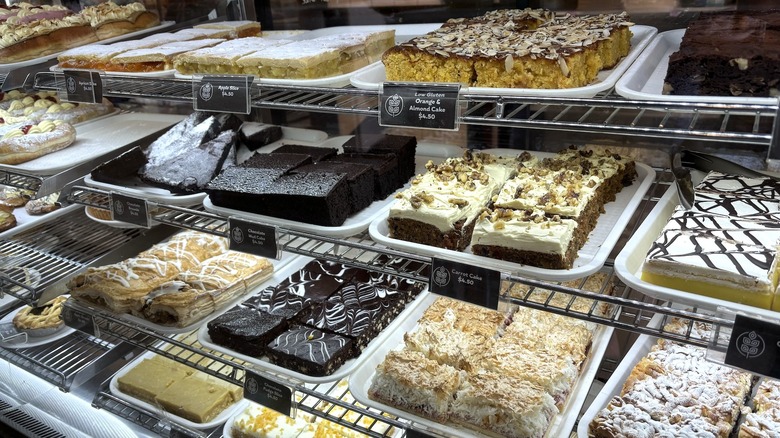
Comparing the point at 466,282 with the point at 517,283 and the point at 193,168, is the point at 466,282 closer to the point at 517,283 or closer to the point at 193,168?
the point at 517,283

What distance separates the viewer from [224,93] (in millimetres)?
1808

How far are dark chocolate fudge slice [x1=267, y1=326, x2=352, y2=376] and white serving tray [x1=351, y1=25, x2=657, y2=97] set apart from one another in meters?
0.76

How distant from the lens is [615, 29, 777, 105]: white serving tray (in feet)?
4.22

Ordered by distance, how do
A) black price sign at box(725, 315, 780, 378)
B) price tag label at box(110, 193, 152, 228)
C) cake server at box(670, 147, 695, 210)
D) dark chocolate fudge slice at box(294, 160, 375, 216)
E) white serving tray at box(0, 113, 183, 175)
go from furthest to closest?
white serving tray at box(0, 113, 183, 175)
price tag label at box(110, 193, 152, 228)
dark chocolate fudge slice at box(294, 160, 375, 216)
cake server at box(670, 147, 695, 210)
black price sign at box(725, 315, 780, 378)

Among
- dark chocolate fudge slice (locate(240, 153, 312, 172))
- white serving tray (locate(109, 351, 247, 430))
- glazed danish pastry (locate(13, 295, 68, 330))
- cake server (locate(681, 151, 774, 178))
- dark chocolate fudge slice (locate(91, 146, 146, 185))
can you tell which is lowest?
white serving tray (locate(109, 351, 247, 430))

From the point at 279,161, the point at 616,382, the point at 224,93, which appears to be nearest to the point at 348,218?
the point at 279,161

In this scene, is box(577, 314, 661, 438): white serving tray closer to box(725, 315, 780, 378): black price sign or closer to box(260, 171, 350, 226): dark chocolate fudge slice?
box(725, 315, 780, 378): black price sign

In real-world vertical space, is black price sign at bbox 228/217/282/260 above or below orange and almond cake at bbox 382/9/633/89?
below

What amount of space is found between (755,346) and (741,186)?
69cm

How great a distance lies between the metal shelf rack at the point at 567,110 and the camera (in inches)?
47.8

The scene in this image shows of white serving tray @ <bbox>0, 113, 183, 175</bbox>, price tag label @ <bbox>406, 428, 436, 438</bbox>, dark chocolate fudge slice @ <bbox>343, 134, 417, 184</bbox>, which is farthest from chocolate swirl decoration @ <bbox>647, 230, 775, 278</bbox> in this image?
white serving tray @ <bbox>0, 113, 183, 175</bbox>

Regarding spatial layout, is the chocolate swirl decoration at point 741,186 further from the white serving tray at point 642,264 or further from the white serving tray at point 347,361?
the white serving tray at point 347,361

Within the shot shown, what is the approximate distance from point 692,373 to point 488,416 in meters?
0.54

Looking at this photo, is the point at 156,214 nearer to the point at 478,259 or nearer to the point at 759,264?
the point at 478,259
